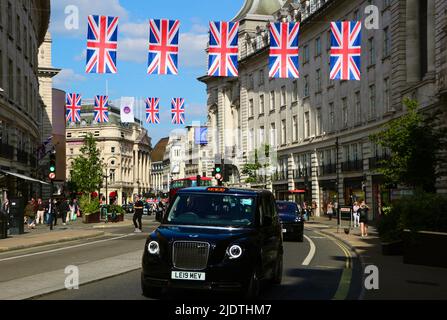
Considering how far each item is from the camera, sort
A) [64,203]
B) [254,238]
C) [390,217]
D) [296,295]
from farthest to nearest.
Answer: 1. [64,203]
2. [390,217]
3. [296,295]
4. [254,238]

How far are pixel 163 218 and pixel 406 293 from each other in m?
4.36

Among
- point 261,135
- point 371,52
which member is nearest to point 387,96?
point 371,52

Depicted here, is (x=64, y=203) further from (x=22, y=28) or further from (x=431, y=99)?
(x=431, y=99)

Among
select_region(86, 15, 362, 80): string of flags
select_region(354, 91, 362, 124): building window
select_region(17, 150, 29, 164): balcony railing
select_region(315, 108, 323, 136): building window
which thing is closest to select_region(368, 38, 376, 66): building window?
select_region(354, 91, 362, 124): building window

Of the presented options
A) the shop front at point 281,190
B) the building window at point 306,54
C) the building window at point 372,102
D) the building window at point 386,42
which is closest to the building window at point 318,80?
the building window at point 306,54

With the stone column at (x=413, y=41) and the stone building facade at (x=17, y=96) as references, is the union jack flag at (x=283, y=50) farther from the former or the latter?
the stone building facade at (x=17, y=96)

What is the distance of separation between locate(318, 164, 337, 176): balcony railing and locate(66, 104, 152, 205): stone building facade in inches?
3679

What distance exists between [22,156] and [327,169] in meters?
26.9

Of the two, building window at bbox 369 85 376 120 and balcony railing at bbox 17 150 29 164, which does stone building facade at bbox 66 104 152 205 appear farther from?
building window at bbox 369 85 376 120

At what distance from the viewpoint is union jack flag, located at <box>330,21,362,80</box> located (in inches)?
1156

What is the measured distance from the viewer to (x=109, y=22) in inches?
968

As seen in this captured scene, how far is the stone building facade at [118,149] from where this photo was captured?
159000 mm

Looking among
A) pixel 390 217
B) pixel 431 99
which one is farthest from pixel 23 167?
pixel 390 217

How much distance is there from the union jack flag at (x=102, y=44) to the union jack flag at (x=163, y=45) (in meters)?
1.48
